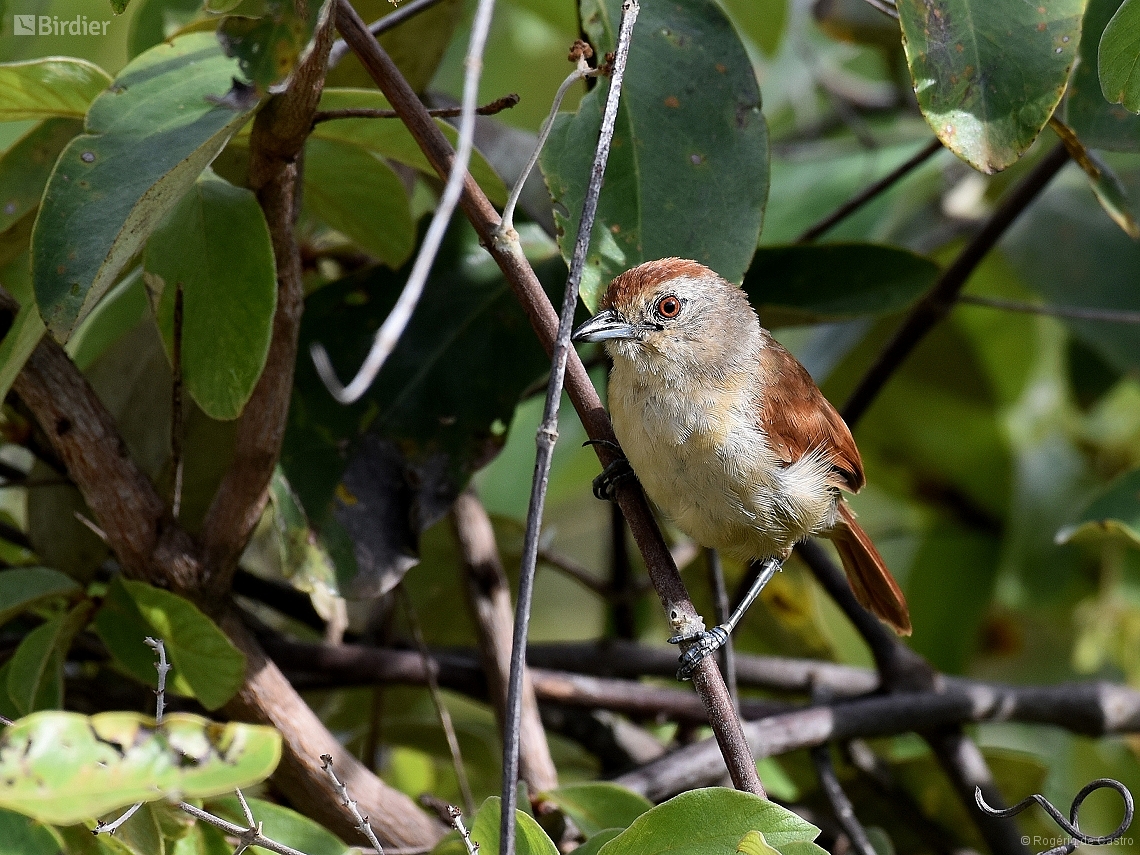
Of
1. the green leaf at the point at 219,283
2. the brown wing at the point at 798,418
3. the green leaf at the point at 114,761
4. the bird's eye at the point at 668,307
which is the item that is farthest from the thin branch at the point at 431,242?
the brown wing at the point at 798,418

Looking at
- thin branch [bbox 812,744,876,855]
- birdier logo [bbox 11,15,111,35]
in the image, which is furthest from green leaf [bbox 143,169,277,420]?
thin branch [bbox 812,744,876,855]

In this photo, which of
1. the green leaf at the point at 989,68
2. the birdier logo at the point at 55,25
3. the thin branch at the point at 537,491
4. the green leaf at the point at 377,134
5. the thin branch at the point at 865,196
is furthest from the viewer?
the thin branch at the point at 865,196

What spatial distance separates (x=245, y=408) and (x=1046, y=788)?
2124 mm

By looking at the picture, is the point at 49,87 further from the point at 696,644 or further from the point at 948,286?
the point at 948,286

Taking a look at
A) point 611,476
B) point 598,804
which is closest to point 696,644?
point 598,804

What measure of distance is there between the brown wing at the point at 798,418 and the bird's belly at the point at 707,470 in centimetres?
6

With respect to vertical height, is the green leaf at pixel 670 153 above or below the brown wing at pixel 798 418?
above

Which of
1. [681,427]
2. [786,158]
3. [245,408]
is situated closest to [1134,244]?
[786,158]

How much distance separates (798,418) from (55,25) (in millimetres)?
1993

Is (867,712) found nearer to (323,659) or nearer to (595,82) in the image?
(323,659)

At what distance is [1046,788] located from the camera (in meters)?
2.71

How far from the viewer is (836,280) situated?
2.48 meters

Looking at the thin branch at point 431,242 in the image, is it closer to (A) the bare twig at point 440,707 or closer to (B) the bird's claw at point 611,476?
(B) the bird's claw at point 611,476

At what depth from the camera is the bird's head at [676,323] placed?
2.27 m
